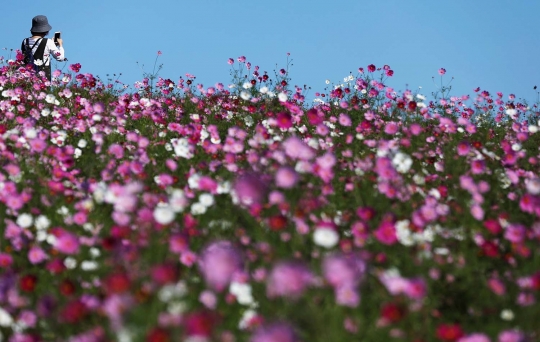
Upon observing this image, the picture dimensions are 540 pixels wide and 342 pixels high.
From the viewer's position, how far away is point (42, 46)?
10.9 meters

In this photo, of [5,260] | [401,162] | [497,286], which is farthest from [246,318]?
[401,162]

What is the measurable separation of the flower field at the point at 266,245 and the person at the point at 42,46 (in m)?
6.00

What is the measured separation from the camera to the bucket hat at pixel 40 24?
11199 millimetres

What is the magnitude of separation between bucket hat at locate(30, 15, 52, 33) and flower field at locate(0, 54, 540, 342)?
6.61 m

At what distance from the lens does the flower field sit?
7.09 feet

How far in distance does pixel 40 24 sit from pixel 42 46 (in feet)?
2.16

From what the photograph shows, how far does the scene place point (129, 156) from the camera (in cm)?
523

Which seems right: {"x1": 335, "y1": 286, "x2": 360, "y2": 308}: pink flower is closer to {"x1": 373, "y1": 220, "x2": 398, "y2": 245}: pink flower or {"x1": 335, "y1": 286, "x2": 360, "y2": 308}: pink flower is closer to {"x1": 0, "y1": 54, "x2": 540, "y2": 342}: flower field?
{"x1": 0, "y1": 54, "x2": 540, "y2": 342}: flower field

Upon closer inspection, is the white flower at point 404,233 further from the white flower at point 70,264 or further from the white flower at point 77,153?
the white flower at point 77,153

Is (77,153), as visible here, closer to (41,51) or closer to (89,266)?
(89,266)

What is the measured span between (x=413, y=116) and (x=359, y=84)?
1070mm

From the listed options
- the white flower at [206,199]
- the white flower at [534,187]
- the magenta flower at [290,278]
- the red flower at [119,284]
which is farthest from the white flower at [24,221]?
the white flower at [534,187]

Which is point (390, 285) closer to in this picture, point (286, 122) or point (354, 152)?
point (286, 122)

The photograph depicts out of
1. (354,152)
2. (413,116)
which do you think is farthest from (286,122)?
(413,116)
